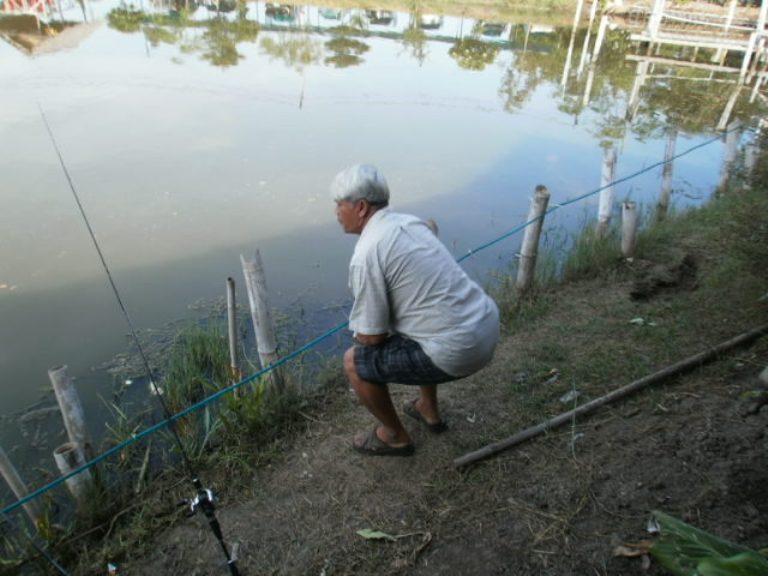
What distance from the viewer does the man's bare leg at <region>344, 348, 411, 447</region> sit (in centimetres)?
228

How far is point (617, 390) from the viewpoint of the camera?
2605 millimetres

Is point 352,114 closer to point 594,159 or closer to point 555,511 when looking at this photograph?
point 594,159

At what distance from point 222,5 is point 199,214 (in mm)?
15329

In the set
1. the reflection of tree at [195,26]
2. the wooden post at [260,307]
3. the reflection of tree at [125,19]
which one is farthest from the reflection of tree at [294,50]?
the wooden post at [260,307]

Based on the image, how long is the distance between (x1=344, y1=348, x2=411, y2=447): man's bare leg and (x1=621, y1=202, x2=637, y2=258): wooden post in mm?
2675

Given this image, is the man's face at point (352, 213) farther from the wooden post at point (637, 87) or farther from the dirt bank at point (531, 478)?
the wooden post at point (637, 87)

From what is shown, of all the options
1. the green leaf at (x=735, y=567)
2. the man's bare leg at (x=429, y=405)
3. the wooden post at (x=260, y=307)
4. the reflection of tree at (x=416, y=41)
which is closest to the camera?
the green leaf at (x=735, y=567)

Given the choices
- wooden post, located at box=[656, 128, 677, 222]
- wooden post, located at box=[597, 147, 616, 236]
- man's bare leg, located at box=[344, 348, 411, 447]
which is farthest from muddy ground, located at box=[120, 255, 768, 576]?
wooden post, located at box=[656, 128, 677, 222]

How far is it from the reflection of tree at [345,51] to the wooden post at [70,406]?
38.2 feet

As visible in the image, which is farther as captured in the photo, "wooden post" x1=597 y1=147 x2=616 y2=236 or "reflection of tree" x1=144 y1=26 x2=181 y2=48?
"reflection of tree" x1=144 y1=26 x2=181 y2=48

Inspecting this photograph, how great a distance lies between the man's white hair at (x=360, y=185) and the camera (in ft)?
6.43

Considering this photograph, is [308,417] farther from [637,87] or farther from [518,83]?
[637,87]

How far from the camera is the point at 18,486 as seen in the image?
7.66 feet

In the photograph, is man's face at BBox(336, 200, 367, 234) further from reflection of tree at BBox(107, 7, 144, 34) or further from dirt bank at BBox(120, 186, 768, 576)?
reflection of tree at BBox(107, 7, 144, 34)
